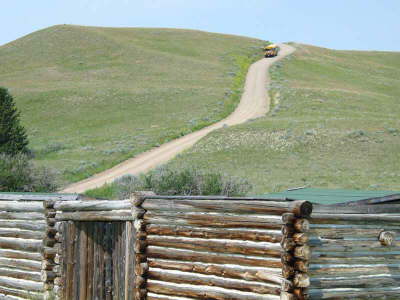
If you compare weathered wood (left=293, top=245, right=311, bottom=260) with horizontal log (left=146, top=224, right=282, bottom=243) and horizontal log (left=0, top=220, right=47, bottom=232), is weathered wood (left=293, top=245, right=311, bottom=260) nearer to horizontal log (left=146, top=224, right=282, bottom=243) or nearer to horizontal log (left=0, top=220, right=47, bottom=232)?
horizontal log (left=146, top=224, right=282, bottom=243)

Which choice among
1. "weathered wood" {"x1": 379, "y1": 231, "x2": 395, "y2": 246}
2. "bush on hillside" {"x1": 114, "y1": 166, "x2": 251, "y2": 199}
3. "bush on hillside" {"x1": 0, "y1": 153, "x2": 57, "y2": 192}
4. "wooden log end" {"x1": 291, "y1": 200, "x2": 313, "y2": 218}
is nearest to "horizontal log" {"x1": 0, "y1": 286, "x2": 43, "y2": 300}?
"wooden log end" {"x1": 291, "y1": 200, "x2": 313, "y2": 218}

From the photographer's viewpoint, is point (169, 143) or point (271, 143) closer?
point (271, 143)

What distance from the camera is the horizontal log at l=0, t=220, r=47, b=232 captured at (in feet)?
44.1

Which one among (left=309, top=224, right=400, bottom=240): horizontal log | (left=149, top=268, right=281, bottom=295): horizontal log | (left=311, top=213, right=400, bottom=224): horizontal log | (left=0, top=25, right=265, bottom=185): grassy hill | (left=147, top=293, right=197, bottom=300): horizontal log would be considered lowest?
(left=147, top=293, right=197, bottom=300): horizontal log

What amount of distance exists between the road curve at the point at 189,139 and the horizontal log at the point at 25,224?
18835mm

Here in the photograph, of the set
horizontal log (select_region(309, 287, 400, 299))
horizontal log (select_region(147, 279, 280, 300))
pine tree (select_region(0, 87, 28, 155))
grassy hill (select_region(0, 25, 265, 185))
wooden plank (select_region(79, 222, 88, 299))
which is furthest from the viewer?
grassy hill (select_region(0, 25, 265, 185))

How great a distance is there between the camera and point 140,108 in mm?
60844

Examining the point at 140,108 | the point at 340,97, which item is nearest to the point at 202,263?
the point at 140,108

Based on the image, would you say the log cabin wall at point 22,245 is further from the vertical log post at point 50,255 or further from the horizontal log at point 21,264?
the vertical log post at point 50,255

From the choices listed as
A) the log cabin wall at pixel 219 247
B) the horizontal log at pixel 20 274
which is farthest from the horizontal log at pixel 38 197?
the log cabin wall at pixel 219 247

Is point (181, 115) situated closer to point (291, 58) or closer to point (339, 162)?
point (339, 162)

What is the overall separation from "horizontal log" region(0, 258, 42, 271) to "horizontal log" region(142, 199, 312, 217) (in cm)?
375

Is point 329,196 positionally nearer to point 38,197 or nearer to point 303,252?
point 303,252

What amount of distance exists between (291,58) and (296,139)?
52819 mm
